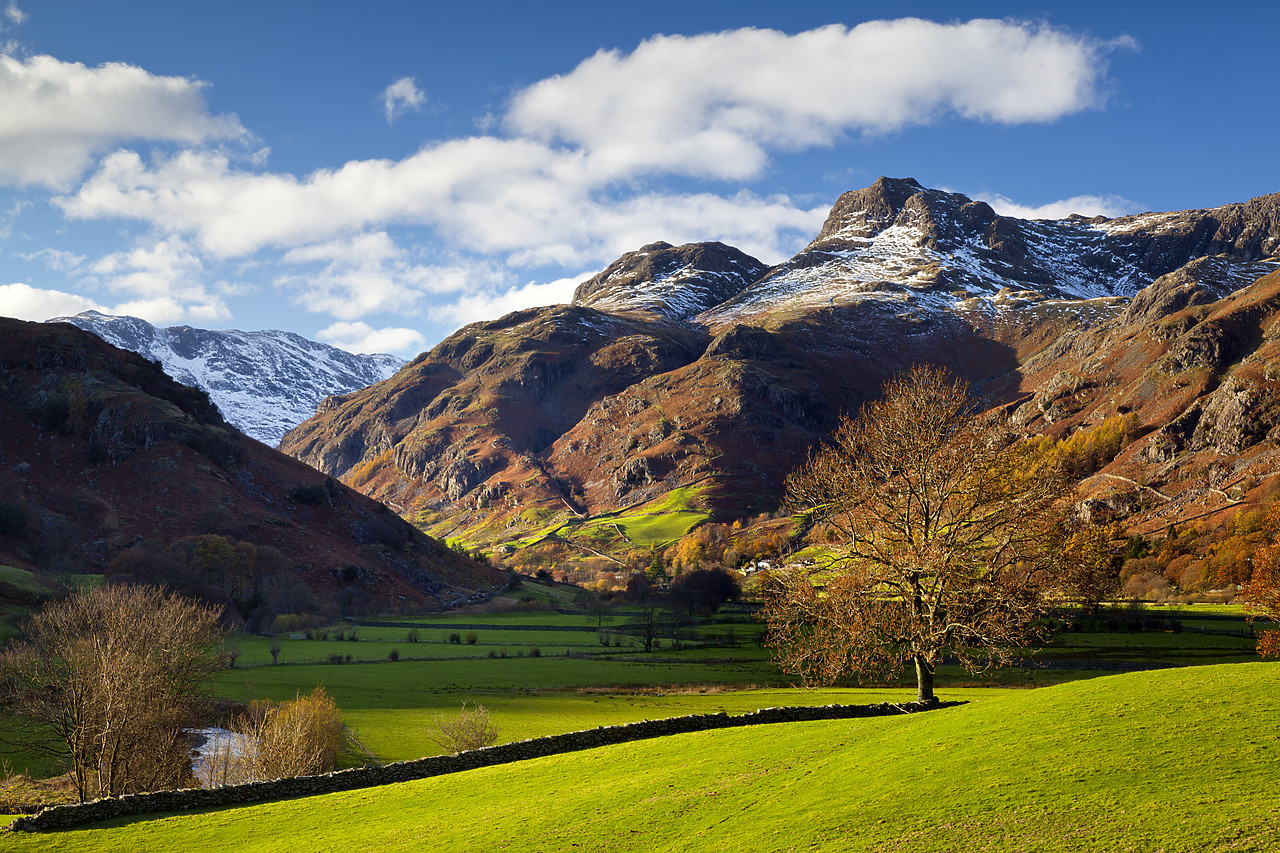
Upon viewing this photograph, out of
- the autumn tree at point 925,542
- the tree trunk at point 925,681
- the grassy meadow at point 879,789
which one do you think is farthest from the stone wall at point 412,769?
the autumn tree at point 925,542

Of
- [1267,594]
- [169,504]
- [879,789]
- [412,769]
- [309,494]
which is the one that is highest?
[309,494]

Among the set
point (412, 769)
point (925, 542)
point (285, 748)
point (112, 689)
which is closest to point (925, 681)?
point (925, 542)

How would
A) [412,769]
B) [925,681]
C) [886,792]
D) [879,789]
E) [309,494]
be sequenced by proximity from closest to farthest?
1. [886,792]
2. [879,789]
3. [412,769]
4. [925,681]
5. [309,494]

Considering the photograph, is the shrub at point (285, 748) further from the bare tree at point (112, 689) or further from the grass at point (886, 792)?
the grass at point (886, 792)

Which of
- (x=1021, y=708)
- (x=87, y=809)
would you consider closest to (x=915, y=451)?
(x=1021, y=708)

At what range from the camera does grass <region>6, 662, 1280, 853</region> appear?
16.3m

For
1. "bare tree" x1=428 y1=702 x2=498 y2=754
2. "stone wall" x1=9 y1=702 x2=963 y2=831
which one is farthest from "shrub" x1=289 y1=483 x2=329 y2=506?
"stone wall" x1=9 y1=702 x2=963 y2=831

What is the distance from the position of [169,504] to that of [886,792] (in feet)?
510

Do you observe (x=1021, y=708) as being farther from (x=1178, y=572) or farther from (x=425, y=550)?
(x=425, y=550)

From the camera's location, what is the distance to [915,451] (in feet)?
121

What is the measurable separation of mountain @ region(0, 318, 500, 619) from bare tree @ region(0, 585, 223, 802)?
65.0 meters

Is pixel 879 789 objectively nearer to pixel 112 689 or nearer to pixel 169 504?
pixel 112 689

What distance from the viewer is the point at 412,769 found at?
34500 mm

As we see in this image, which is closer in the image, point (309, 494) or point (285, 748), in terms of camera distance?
point (285, 748)
